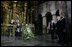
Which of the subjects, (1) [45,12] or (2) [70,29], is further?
(1) [45,12]

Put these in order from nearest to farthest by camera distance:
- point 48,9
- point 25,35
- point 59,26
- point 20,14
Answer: point 59,26
point 25,35
point 20,14
point 48,9

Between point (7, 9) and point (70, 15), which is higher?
point (7, 9)

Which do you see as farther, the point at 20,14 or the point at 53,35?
the point at 20,14

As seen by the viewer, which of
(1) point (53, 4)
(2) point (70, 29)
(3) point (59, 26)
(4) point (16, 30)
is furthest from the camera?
(1) point (53, 4)

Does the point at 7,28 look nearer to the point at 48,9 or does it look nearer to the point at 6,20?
the point at 6,20

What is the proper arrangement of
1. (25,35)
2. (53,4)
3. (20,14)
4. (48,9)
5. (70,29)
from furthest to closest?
(48,9) → (53,4) → (20,14) → (25,35) → (70,29)

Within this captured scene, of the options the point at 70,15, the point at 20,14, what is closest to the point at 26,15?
the point at 20,14

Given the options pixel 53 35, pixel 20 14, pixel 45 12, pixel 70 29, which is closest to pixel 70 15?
pixel 70 29

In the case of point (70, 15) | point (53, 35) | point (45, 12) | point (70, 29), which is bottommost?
point (53, 35)

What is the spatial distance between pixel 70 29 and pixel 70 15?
62 cm

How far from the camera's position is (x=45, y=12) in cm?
1553

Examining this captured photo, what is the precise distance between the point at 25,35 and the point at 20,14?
492cm

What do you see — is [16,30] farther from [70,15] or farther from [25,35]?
[70,15]

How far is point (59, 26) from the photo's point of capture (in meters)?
6.59
